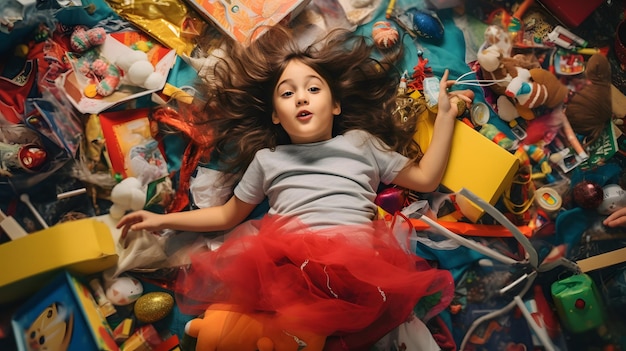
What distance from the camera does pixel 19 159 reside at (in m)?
1.36

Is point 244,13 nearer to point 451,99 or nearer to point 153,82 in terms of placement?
point 153,82

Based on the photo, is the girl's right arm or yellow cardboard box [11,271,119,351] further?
the girl's right arm

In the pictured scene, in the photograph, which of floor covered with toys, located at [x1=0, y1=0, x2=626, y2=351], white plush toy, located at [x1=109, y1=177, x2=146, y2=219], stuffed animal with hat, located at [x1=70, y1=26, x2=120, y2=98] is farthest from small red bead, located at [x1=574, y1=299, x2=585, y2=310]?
stuffed animal with hat, located at [x1=70, y1=26, x2=120, y2=98]

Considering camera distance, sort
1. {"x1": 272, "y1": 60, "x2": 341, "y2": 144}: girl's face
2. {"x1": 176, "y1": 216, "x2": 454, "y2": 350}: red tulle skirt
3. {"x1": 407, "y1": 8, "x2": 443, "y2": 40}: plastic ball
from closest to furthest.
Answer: {"x1": 176, "y1": 216, "x2": 454, "y2": 350}: red tulle skirt → {"x1": 272, "y1": 60, "x2": 341, "y2": 144}: girl's face → {"x1": 407, "y1": 8, "x2": 443, "y2": 40}: plastic ball

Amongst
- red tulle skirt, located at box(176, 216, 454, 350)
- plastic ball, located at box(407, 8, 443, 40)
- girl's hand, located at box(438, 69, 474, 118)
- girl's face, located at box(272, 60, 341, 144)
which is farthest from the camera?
plastic ball, located at box(407, 8, 443, 40)

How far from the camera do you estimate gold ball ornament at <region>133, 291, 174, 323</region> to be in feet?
4.33

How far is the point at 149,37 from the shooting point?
1563mm

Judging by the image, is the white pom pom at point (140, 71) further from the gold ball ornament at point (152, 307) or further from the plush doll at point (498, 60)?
the plush doll at point (498, 60)

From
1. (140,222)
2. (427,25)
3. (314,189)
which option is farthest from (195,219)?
(427,25)

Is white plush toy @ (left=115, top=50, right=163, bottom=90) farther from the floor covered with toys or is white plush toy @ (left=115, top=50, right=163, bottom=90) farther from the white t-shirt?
the white t-shirt

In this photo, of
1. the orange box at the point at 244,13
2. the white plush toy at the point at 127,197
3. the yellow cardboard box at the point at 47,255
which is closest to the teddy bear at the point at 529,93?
the orange box at the point at 244,13

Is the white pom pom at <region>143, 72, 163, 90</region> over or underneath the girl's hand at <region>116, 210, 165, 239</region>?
over

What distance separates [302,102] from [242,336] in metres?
0.52

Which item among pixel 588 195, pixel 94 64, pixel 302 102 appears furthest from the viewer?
pixel 94 64
